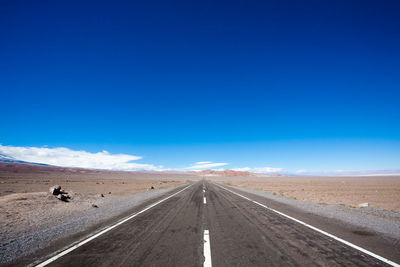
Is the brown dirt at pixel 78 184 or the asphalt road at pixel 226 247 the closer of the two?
the asphalt road at pixel 226 247

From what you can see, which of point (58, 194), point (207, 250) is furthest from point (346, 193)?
point (58, 194)

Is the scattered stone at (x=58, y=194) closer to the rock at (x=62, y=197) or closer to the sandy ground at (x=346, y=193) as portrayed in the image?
the rock at (x=62, y=197)

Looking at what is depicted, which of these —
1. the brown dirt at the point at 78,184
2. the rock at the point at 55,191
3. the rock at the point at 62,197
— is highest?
the rock at the point at 55,191

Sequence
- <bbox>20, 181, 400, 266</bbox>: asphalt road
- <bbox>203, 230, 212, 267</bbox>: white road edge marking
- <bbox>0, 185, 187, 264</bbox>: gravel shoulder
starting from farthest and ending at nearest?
<bbox>0, 185, 187, 264</bbox>: gravel shoulder → <bbox>20, 181, 400, 266</bbox>: asphalt road → <bbox>203, 230, 212, 267</bbox>: white road edge marking

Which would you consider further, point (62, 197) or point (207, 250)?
point (62, 197)

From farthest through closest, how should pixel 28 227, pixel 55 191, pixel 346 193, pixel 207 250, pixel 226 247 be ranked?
pixel 346 193
pixel 55 191
pixel 28 227
pixel 226 247
pixel 207 250

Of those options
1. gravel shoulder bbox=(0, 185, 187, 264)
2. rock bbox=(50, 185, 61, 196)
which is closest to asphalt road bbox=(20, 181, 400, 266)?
gravel shoulder bbox=(0, 185, 187, 264)

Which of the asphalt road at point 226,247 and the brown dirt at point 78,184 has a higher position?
the asphalt road at point 226,247

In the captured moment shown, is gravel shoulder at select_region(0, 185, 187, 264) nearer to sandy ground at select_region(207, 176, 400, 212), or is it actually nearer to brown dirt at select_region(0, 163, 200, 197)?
brown dirt at select_region(0, 163, 200, 197)

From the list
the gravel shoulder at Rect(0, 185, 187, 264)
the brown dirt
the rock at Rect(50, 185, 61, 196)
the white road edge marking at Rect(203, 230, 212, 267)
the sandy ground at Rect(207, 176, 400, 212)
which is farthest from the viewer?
the brown dirt

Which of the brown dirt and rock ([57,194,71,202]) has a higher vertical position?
rock ([57,194,71,202])

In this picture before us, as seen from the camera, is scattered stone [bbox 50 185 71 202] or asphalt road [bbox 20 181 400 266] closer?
asphalt road [bbox 20 181 400 266]

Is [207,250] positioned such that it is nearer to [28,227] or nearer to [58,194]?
[28,227]

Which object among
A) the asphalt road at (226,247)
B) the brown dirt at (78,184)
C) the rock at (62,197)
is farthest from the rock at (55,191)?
the asphalt road at (226,247)
